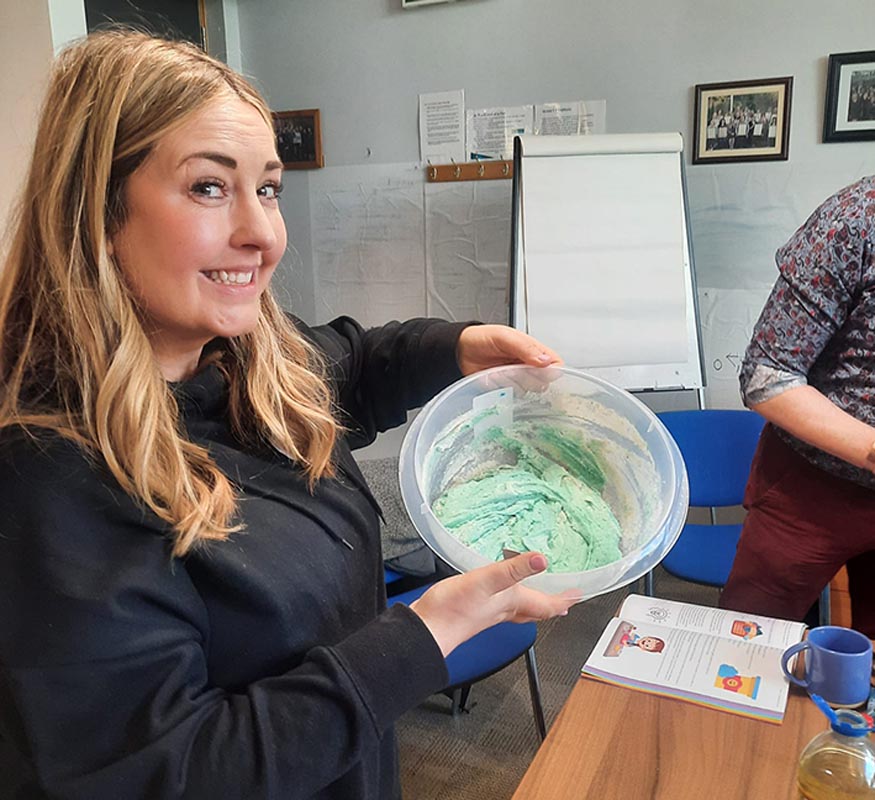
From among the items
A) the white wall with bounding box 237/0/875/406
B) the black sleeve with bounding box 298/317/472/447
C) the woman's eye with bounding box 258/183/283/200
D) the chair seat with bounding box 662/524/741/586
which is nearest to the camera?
the woman's eye with bounding box 258/183/283/200

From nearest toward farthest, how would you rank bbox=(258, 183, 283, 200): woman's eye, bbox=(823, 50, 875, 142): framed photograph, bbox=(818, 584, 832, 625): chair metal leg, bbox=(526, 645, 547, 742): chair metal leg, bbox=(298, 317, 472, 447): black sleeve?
bbox=(258, 183, 283, 200): woman's eye → bbox=(298, 317, 472, 447): black sleeve → bbox=(818, 584, 832, 625): chair metal leg → bbox=(526, 645, 547, 742): chair metal leg → bbox=(823, 50, 875, 142): framed photograph

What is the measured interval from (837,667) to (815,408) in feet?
1.54

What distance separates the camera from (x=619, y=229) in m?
2.44

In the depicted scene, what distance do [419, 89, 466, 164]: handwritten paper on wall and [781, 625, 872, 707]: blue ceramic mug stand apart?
7.70 feet

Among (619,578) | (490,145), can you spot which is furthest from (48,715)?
(490,145)

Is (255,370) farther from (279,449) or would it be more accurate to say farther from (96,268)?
(96,268)

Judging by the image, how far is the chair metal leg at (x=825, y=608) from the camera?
4.89 ft

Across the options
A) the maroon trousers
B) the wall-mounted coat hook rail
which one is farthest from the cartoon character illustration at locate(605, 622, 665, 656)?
the wall-mounted coat hook rail

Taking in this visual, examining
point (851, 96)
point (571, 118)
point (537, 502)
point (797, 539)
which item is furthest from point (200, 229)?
point (851, 96)

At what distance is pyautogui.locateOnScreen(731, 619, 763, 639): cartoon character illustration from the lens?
3.81 ft

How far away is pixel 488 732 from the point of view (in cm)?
200

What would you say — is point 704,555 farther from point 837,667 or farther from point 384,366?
point 384,366

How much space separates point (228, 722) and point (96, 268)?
43cm

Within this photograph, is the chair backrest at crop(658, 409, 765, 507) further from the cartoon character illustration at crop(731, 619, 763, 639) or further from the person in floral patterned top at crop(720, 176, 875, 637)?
the cartoon character illustration at crop(731, 619, 763, 639)
